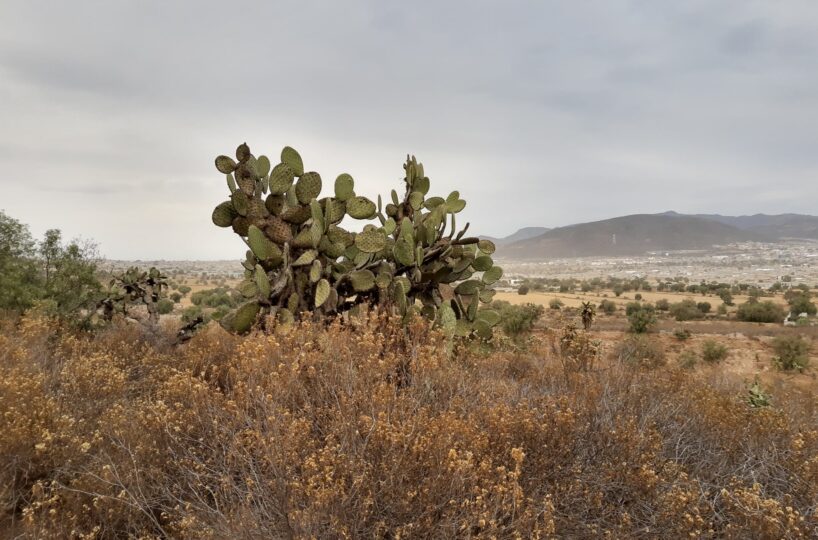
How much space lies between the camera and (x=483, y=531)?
270 cm

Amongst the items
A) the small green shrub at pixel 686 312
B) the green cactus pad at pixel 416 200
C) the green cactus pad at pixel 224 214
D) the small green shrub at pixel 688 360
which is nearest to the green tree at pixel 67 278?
the green cactus pad at pixel 224 214

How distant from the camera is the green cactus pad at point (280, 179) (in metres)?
6.03

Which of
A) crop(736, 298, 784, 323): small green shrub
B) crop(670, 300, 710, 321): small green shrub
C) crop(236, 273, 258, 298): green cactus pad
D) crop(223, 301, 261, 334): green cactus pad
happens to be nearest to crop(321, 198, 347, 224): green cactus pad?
crop(236, 273, 258, 298): green cactus pad

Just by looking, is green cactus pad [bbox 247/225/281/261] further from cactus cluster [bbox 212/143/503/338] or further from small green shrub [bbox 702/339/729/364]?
small green shrub [bbox 702/339/729/364]

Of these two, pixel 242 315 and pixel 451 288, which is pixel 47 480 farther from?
pixel 451 288

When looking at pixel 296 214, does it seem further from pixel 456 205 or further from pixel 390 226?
pixel 456 205

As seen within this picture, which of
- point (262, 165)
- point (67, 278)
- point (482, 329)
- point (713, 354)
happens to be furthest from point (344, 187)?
point (713, 354)

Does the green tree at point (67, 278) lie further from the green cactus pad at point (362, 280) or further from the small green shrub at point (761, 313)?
the small green shrub at point (761, 313)

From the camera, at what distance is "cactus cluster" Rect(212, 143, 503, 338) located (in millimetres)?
5906

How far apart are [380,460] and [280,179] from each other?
425cm

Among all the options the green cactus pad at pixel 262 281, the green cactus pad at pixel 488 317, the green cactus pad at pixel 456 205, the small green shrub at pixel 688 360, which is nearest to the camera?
the green cactus pad at pixel 262 281

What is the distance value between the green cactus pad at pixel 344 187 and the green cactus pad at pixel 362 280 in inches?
46.7

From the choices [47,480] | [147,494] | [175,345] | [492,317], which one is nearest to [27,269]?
[175,345]

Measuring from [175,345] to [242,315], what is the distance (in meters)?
3.06
